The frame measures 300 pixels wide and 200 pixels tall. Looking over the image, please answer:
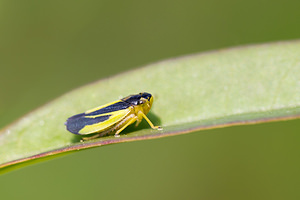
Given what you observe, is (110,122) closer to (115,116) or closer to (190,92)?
(115,116)

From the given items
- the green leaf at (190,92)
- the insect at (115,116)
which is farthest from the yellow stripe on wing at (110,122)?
the green leaf at (190,92)

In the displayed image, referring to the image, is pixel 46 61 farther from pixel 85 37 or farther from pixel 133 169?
pixel 133 169

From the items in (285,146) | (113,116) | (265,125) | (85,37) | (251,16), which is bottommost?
(113,116)

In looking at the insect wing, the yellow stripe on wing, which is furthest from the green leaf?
the yellow stripe on wing

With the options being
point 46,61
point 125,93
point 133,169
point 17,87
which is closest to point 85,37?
point 46,61

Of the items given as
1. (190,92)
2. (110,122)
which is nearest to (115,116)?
(110,122)

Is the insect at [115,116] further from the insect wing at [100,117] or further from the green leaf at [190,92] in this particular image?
the green leaf at [190,92]
